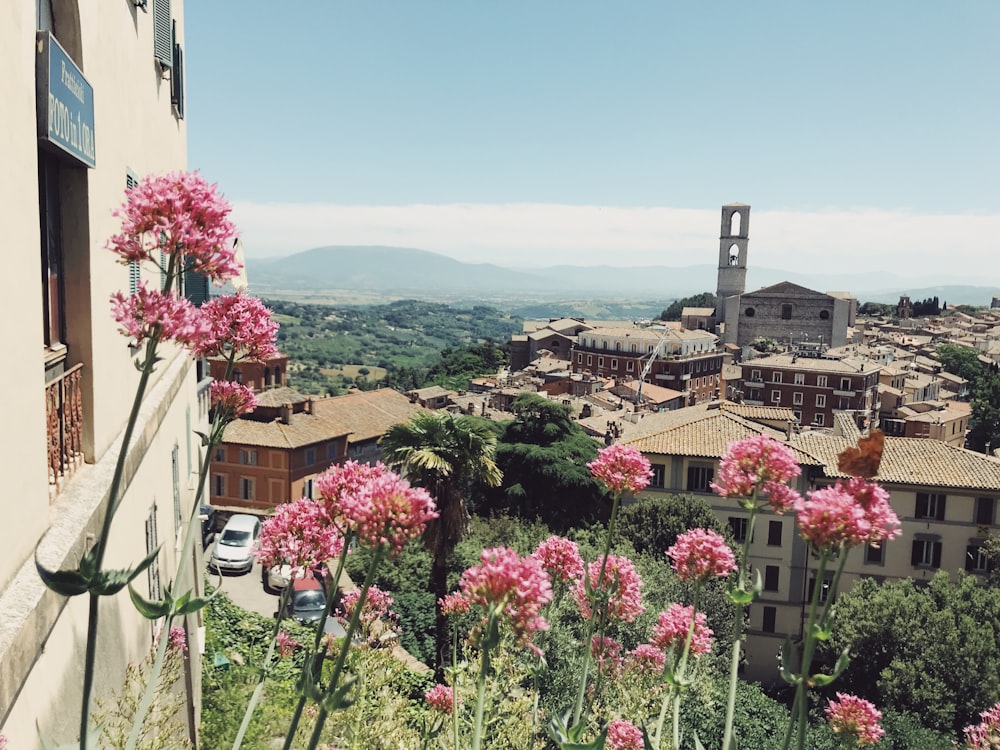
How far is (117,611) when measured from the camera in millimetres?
5812

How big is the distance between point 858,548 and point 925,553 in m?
2.26

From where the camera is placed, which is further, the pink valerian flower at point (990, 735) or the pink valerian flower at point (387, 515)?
the pink valerian flower at point (990, 735)

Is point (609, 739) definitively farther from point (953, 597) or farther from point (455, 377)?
point (455, 377)

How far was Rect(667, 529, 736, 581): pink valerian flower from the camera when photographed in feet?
13.7

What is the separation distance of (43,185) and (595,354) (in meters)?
87.3

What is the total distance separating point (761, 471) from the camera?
3.67 m

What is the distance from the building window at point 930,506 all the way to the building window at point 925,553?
0.89 meters

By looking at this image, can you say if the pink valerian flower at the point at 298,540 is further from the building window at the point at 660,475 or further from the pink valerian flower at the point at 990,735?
the building window at the point at 660,475

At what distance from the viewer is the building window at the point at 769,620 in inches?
1147

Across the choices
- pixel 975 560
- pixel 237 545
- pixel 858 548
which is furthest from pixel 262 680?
pixel 975 560

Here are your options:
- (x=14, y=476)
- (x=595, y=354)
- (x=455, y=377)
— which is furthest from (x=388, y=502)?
(x=455, y=377)

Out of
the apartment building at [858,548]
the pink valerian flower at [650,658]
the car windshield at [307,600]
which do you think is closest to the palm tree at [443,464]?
the car windshield at [307,600]

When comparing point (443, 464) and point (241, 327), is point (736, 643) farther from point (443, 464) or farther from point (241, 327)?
point (443, 464)

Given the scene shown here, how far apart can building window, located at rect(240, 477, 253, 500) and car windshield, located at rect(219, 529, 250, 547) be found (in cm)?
873
